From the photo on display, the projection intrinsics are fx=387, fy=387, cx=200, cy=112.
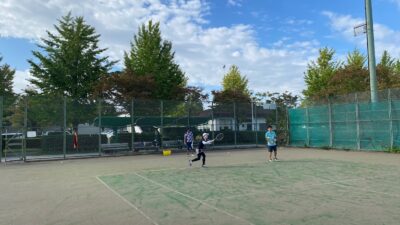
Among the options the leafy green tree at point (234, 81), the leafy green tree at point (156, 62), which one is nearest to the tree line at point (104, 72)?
the leafy green tree at point (156, 62)

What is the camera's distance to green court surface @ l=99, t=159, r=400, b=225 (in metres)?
6.80

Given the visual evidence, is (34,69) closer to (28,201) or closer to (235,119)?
(235,119)

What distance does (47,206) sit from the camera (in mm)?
8258

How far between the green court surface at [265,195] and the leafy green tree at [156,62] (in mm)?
22629

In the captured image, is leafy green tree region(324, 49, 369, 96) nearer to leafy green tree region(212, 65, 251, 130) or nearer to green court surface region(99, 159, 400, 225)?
leafy green tree region(212, 65, 251, 130)

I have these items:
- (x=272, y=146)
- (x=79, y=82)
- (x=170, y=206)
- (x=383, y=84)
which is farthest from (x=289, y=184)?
(x=383, y=84)

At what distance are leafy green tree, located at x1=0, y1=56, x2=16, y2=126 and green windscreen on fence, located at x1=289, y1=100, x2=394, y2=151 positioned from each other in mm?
18425

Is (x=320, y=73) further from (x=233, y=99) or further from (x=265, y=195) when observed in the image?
(x=265, y=195)

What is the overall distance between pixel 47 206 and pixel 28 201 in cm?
99

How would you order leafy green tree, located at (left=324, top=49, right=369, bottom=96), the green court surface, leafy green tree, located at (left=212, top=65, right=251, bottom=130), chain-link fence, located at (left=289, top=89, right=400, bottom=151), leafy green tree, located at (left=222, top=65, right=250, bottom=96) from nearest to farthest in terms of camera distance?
the green court surface → chain-link fence, located at (left=289, top=89, right=400, bottom=151) → leafy green tree, located at (left=212, top=65, right=251, bottom=130) → leafy green tree, located at (left=324, top=49, right=369, bottom=96) → leafy green tree, located at (left=222, top=65, right=250, bottom=96)

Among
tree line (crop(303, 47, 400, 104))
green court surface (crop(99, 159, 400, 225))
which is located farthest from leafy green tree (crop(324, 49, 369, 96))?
green court surface (crop(99, 159, 400, 225))

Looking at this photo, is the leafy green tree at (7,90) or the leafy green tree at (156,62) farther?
the leafy green tree at (156,62)

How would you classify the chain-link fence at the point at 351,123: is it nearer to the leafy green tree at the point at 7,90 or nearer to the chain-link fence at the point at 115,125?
the chain-link fence at the point at 115,125

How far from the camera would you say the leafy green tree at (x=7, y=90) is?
2080 cm
